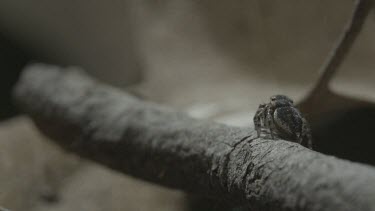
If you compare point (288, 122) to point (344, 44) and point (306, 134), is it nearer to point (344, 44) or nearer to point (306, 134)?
point (306, 134)

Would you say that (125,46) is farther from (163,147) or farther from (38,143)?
(163,147)

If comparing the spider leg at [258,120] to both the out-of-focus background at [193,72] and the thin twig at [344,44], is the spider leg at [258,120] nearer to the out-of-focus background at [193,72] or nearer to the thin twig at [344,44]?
the out-of-focus background at [193,72]

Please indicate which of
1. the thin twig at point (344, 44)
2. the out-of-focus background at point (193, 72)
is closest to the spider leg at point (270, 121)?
the out-of-focus background at point (193, 72)

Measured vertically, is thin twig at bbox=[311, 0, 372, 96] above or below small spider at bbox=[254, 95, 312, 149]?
above

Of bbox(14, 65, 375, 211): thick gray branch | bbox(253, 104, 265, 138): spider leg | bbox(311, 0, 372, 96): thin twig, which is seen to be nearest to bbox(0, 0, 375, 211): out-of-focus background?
bbox(311, 0, 372, 96): thin twig

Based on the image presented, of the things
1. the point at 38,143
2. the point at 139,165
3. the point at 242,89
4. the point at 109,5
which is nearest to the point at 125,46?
the point at 109,5

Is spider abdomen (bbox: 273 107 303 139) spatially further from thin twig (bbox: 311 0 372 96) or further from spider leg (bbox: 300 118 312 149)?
thin twig (bbox: 311 0 372 96)

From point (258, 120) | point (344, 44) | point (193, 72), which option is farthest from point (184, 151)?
point (193, 72)

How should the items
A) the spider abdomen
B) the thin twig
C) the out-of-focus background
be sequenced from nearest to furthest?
the spider abdomen → the thin twig → the out-of-focus background
